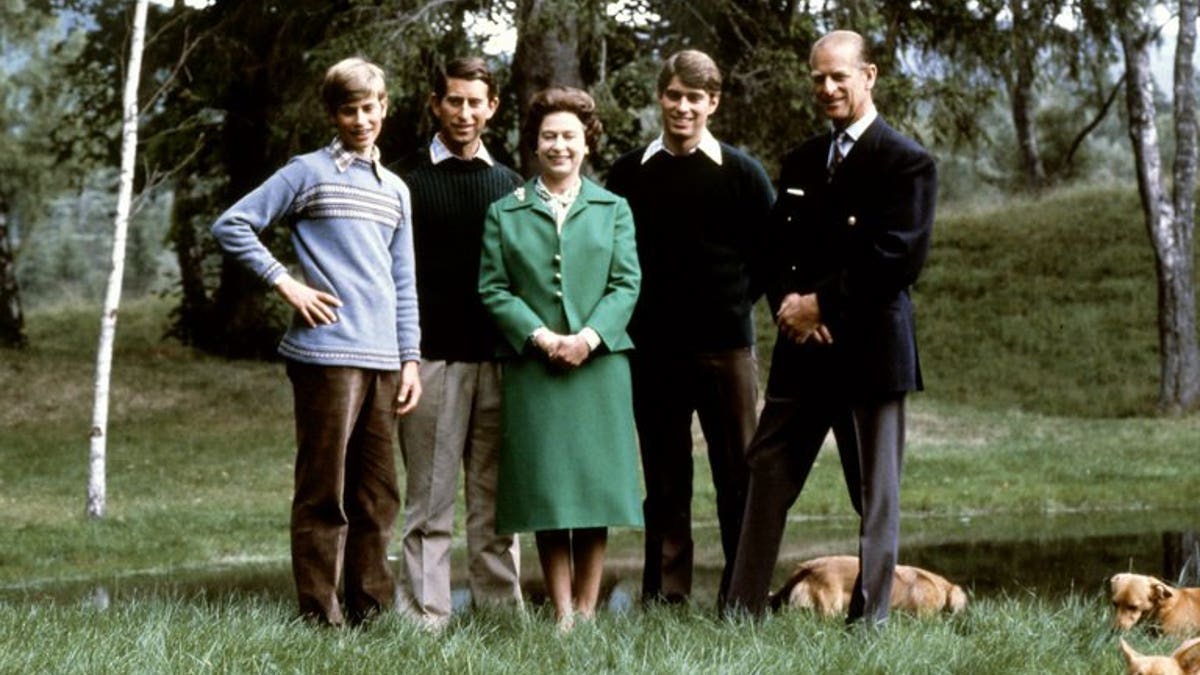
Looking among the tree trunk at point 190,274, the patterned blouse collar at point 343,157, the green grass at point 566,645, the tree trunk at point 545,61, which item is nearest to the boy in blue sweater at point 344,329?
the patterned blouse collar at point 343,157

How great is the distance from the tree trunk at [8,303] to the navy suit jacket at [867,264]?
21546 mm

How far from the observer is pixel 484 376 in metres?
6.70

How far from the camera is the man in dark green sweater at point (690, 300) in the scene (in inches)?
266

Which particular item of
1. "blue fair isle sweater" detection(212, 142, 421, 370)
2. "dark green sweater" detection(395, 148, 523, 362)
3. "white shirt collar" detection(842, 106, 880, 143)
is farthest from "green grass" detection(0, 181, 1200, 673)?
"white shirt collar" detection(842, 106, 880, 143)

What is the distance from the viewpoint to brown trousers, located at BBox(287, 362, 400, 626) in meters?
5.88

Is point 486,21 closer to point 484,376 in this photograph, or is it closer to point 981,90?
point 981,90

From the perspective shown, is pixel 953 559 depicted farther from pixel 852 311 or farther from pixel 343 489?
pixel 343 489

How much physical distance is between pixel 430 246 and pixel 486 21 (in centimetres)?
1063

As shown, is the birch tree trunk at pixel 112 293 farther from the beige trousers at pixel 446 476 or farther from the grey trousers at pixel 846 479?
the grey trousers at pixel 846 479

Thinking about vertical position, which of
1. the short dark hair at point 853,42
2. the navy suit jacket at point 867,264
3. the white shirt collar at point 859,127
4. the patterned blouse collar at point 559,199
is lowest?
the navy suit jacket at point 867,264

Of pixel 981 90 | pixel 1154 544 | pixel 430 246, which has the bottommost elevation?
pixel 1154 544

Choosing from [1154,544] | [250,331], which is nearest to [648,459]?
[1154,544]

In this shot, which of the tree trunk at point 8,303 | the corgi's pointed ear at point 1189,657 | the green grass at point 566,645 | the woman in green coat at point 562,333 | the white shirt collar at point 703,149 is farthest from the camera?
the tree trunk at point 8,303

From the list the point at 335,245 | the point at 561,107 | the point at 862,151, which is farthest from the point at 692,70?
the point at 335,245
